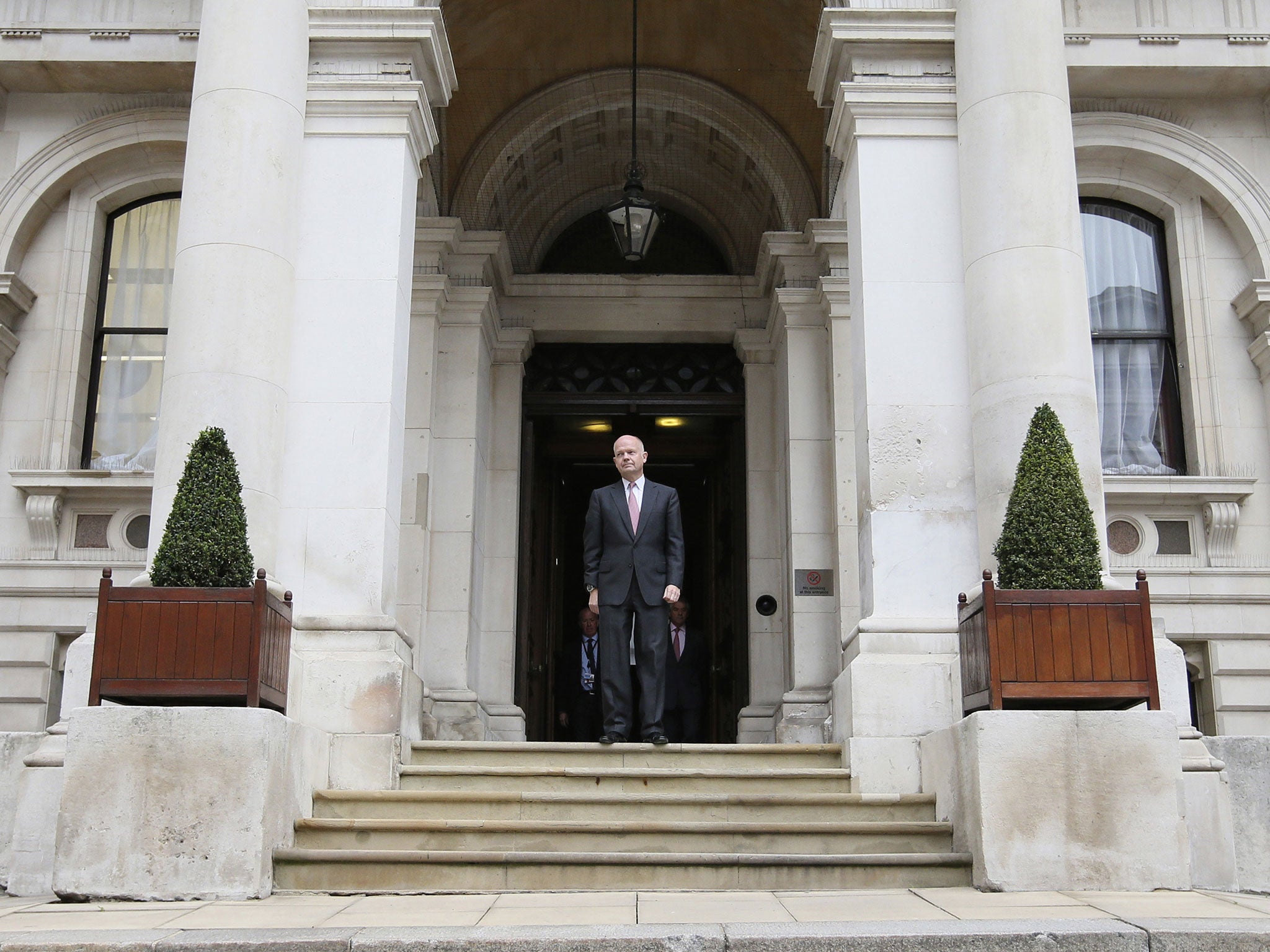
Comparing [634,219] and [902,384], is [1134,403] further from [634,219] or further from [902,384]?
[634,219]

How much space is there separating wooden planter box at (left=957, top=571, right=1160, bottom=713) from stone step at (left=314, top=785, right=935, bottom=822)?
1.25 m

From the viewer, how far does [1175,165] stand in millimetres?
12727

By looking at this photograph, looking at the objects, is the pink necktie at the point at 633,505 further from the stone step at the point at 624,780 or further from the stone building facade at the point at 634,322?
the stone step at the point at 624,780

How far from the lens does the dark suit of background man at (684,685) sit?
1271cm

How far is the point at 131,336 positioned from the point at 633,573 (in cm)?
645

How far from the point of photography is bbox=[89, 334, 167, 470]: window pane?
1275 centimetres

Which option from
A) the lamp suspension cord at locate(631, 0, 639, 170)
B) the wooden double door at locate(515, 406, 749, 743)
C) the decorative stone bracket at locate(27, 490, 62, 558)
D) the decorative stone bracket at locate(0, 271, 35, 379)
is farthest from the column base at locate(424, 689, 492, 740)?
the lamp suspension cord at locate(631, 0, 639, 170)

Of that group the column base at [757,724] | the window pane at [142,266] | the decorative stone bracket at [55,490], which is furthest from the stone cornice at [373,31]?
the column base at [757,724]

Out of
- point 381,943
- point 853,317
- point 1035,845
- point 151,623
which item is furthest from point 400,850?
point 853,317

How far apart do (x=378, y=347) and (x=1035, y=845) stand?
568cm

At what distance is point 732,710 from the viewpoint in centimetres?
1470

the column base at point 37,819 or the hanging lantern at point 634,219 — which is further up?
the hanging lantern at point 634,219

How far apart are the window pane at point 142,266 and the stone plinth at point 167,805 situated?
23.3 ft

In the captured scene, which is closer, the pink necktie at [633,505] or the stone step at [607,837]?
the stone step at [607,837]
